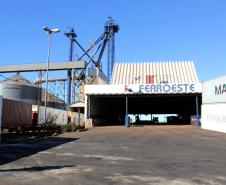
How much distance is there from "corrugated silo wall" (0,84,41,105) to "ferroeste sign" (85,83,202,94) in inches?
721

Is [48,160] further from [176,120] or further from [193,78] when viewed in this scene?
[176,120]

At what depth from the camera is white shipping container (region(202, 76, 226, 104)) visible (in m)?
42.6

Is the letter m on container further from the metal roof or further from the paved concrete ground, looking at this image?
the paved concrete ground

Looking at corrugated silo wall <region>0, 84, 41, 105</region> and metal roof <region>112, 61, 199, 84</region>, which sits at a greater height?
metal roof <region>112, 61, 199, 84</region>

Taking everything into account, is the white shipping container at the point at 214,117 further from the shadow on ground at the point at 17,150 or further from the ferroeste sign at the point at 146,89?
the shadow on ground at the point at 17,150

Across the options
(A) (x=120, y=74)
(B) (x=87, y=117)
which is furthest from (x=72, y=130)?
(A) (x=120, y=74)

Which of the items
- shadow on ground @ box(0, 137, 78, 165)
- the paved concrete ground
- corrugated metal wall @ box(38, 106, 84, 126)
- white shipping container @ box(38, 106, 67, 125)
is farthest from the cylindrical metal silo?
the paved concrete ground

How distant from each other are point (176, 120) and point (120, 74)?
22.7 m

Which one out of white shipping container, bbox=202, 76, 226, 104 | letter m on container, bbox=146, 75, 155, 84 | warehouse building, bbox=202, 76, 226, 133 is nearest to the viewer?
warehouse building, bbox=202, 76, 226, 133

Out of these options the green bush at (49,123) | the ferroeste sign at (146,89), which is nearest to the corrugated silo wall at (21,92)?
the ferroeste sign at (146,89)

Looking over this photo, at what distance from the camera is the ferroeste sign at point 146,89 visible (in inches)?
2181

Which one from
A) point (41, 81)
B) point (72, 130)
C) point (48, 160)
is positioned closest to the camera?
point (48, 160)

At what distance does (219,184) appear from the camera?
11008mm

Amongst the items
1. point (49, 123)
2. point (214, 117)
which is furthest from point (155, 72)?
point (49, 123)
